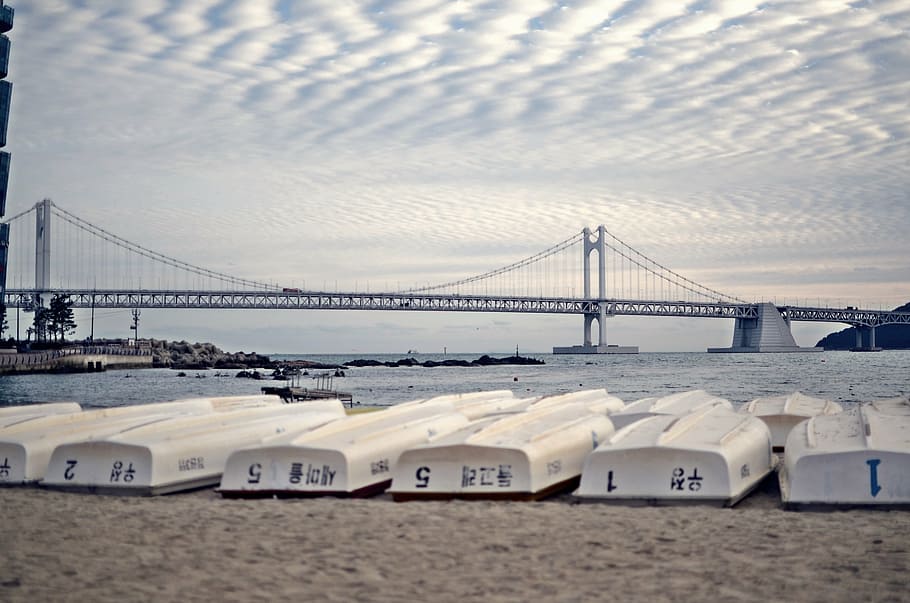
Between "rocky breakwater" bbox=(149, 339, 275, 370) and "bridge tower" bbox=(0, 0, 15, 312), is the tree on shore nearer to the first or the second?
"rocky breakwater" bbox=(149, 339, 275, 370)

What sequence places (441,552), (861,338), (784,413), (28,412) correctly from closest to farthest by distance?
(441,552)
(28,412)
(784,413)
(861,338)

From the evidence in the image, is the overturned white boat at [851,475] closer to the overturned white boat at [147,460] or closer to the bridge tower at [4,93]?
the overturned white boat at [147,460]

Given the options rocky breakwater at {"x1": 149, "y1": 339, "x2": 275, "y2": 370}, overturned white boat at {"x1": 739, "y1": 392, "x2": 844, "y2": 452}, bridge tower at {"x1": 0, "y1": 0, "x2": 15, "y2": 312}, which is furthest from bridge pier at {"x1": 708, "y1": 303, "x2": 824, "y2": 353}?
overturned white boat at {"x1": 739, "y1": 392, "x2": 844, "y2": 452}

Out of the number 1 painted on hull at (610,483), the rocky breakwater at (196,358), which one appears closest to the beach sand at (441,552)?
the number 1 painted on hull at (610,483)

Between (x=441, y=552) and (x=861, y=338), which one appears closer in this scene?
(x=441, y=552)

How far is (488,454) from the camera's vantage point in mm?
8430

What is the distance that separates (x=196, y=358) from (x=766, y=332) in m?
49.2

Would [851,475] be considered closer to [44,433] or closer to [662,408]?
[662,408]

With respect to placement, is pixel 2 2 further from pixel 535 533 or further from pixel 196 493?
pixel 535 533

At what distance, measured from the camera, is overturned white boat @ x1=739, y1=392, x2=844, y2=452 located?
13.0 m

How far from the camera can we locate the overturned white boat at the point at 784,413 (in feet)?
42.6

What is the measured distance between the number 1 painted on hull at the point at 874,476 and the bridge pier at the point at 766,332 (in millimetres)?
80247

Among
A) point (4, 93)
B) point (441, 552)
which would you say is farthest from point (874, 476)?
point (4, 93)

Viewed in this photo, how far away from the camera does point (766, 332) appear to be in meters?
85.2
